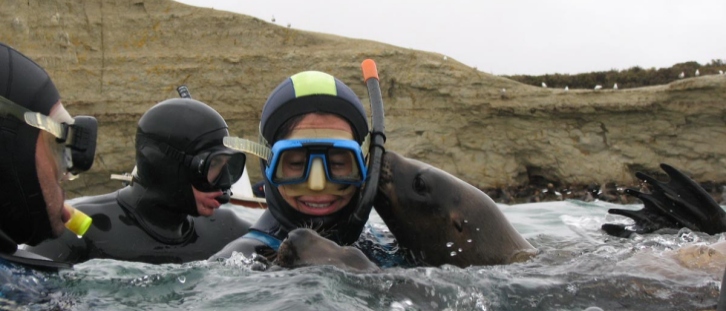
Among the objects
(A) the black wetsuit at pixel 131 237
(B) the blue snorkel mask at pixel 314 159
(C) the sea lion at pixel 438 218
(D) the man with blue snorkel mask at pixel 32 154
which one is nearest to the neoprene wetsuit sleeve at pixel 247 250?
(B) the blue snorkel mask at pixel 314 159

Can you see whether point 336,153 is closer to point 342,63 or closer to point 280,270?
point 280,270

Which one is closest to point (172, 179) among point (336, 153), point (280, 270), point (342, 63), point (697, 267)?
point (336, 153)

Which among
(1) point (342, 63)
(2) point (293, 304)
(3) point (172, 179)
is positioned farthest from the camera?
(1) point (342, 63)

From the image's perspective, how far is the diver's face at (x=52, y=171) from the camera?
3020 millimetres

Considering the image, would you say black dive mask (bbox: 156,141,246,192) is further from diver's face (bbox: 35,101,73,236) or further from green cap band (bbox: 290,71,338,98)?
diver's face (bbox: 35,101,73,236)

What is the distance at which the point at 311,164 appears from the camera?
416 centimetres

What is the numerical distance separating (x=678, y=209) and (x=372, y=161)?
2246 mm

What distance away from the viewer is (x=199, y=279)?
3.74 metres

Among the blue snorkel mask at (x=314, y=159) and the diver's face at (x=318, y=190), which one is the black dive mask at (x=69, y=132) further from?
the diver's face at (x=318, y=190)

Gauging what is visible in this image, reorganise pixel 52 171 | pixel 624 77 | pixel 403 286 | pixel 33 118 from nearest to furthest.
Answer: pixel 33 118
pixel 52 171
pixel 403 286
pixel 624 77

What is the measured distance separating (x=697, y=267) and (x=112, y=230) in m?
3.12

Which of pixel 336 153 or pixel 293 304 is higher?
pixel 336 153

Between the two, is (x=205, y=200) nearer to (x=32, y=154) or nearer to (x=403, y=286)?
(x=403, y=286)

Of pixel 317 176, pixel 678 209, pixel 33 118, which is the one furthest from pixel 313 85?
pixel 678 209
